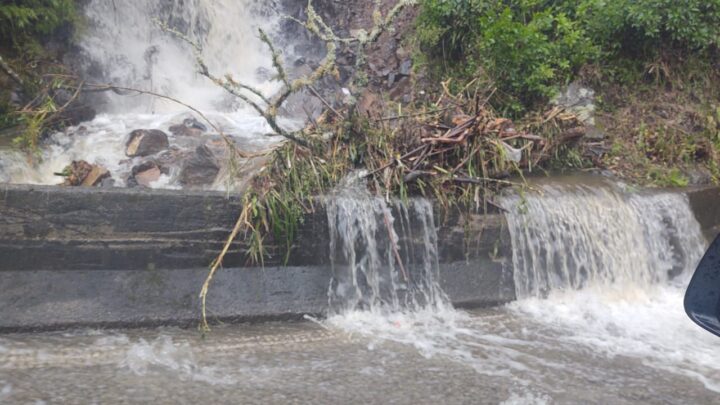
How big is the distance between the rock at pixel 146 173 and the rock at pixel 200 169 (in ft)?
1.47

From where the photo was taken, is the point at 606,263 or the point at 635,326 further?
the point at 606,263

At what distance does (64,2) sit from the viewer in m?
9.29

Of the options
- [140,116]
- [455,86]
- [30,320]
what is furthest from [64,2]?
[30,320]

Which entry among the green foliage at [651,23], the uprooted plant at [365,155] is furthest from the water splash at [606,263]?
the green foliage at [651,23]

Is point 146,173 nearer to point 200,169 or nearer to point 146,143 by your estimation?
point 200,169

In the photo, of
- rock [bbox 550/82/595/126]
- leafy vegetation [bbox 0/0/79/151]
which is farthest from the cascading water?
rock [bbox 550/82/595/126]

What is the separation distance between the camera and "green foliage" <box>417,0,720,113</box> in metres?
8.26

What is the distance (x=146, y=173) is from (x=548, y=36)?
5577 mm

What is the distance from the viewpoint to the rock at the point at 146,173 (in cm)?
725

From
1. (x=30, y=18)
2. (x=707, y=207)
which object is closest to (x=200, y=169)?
(x=30, y=18)

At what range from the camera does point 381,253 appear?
19.2 feet

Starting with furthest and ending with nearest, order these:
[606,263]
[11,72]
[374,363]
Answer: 1. [11,72]
2. [606,263]
3. [374,363]

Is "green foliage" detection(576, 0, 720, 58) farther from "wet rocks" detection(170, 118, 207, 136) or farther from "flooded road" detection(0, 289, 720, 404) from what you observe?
"wet rocks" detection(170, 118, 207, 136)

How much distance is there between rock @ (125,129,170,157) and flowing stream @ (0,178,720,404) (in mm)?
3271
